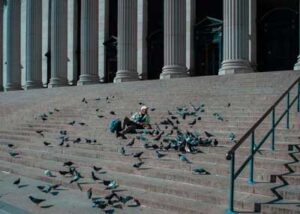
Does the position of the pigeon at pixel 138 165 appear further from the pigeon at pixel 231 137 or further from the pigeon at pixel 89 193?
the pigeon at pixel 231 137

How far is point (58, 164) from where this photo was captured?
11.2 metres

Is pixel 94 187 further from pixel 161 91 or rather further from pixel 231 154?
pixel 161 91

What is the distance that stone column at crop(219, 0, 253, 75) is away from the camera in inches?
840

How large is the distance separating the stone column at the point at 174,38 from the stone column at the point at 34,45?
559 inches

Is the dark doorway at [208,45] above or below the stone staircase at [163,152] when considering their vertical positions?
above

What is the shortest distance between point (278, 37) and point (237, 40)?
6118 millimetres

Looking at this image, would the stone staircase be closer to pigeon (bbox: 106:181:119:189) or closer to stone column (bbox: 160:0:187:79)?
pigeon (bbox: 106:181:119:189)

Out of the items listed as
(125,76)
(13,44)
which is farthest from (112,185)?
(13,44)

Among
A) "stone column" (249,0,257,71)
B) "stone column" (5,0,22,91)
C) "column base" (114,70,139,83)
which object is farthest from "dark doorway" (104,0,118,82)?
"stone column" (249,0,257,71)

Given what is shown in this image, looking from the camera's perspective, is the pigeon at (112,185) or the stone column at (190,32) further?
the stone column at (190,32)

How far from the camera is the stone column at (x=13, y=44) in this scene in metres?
39.0

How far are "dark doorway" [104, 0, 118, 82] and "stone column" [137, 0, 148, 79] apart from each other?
311cm

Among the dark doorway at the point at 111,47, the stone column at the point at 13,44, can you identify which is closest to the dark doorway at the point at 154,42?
the dark doorway at the point at 111,47

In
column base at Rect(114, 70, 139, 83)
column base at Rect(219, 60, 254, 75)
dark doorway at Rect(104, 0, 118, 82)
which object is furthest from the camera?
dark doorway at Rect(104, 0, 118, 82)
